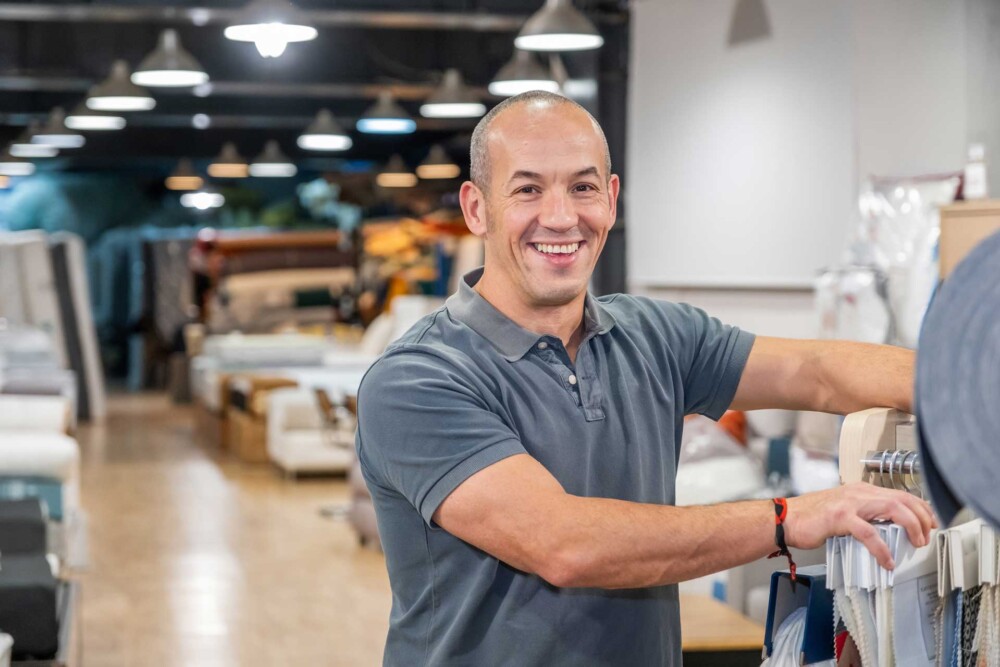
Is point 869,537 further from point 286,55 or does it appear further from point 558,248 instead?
point 286,55

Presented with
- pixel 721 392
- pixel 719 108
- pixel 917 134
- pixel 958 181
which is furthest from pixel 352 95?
pixel 721 392

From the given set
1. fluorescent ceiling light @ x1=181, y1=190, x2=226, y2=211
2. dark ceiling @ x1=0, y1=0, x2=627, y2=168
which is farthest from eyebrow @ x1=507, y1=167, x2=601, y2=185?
fluorescent ceiling light @ x1=181, y1=190, x2=226, y2=211

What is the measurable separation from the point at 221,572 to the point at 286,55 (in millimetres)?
6018

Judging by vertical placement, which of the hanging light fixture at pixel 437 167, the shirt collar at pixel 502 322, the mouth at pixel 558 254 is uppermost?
the mouth at pixel 558 254

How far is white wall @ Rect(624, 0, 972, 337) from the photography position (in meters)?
7.14

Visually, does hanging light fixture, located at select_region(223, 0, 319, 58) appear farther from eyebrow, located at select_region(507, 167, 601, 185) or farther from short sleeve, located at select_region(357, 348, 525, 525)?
short sleeve, located at select_region(357, 348, 525, 525)

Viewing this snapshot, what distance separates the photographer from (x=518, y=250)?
2045 mm

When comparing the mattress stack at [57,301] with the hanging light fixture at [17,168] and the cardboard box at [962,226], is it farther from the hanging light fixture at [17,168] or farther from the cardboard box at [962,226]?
the cardboard box at [962,226]

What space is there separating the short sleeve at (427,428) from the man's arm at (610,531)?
1.4 inches

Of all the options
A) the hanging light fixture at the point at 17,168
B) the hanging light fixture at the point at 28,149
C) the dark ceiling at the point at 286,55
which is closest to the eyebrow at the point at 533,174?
the dark ceiling at the point at 286,55

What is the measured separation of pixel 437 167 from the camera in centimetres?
1583

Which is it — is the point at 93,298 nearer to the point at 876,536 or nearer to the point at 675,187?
the point at 675,187

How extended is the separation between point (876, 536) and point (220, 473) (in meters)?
10.5

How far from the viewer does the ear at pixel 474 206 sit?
84.1 inches
